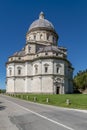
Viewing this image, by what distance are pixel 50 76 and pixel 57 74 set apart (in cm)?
218

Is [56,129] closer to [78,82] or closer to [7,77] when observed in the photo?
[7,77]

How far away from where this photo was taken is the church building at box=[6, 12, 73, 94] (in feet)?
204

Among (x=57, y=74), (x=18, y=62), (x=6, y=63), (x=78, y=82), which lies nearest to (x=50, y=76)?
(x=57, y=74)

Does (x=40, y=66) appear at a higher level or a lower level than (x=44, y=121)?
higher

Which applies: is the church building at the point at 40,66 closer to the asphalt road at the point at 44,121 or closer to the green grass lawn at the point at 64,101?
the green grass lawn at the point at 64,101

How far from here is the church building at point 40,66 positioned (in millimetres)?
62062

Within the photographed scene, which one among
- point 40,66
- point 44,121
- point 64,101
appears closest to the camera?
point 44,121

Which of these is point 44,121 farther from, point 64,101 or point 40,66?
point 40,66

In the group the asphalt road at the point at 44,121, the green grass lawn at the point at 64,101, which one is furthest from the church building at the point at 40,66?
the asphalt road at the point at 44,121

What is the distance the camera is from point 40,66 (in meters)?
63.1

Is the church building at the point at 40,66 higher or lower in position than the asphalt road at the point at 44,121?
higher

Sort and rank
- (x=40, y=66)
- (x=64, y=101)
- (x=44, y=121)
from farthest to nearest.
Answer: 1. (x=40, y=66)
2. (x=64, y=101)
3. (x=44, y=121)

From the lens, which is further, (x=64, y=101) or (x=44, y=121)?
(x=64, y=101)

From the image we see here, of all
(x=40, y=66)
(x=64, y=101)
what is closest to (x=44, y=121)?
(x=64, y=101)
